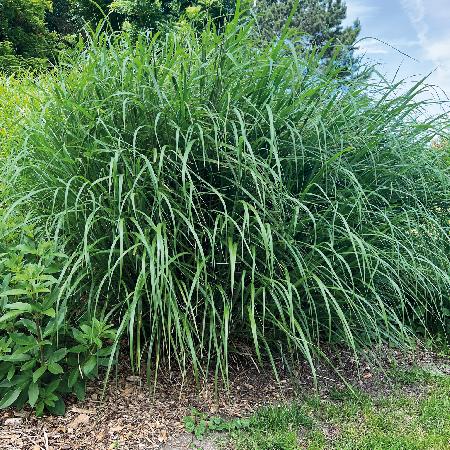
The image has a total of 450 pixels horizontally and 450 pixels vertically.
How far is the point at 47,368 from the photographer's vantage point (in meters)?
2.01

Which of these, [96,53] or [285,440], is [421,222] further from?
[96,53]

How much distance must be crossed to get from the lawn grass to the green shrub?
0.29 m

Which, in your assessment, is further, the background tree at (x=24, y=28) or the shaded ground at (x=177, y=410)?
the background tree at (x=24, y=28)

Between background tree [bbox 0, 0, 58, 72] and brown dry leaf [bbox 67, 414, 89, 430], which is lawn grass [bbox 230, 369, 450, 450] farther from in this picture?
background tree [bbox 0, 0, 58, 72]

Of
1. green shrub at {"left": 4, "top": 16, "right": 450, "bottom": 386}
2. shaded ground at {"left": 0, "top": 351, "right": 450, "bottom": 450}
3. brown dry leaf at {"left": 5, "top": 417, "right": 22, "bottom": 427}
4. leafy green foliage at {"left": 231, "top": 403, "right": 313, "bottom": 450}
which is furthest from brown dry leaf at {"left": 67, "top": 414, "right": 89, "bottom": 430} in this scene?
leafy green foliage at {"left": 231, "top": 403, "right": 313, "bottom": 450}

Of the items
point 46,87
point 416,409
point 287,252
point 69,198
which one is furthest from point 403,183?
point 46,87

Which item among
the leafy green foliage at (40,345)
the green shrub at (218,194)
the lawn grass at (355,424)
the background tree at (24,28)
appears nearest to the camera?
the leafy green foliage at (40,345)

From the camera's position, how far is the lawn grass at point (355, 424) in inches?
79.8

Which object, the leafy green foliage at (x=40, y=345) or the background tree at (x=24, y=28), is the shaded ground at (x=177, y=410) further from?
→ the background tree at (x=24, y=28)

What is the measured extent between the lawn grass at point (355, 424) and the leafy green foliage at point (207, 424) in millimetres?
36

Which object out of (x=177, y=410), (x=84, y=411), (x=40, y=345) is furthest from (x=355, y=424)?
(x=40, y=345)

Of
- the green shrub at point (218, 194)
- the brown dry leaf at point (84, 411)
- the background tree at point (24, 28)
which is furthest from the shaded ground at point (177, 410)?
the background tree at point (24, 28)

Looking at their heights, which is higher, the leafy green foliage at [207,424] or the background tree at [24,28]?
the background tree at [24,28]

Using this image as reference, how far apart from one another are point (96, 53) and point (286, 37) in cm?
106
